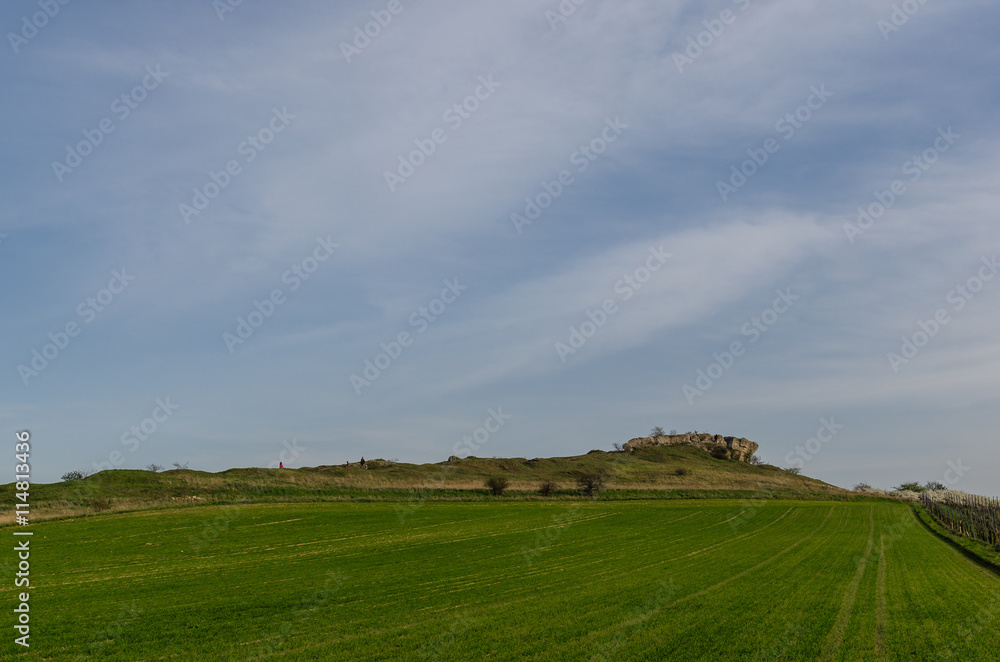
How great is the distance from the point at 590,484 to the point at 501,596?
83.5 m

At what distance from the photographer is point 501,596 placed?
23188 millimetres

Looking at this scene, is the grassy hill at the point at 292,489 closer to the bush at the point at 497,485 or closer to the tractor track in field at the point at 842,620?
the bush at the point at 497,485

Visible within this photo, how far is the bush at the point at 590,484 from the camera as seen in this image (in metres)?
103

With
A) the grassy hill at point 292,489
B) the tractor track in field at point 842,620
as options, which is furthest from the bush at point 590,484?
the tractor track in field at point 842,620

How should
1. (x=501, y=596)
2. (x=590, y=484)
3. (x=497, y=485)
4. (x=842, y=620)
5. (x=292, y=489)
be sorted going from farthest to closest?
(x=590, y=484), (x=497, y=485), (x=292, y=489), (x=501, y=596), (x=842, y=620)

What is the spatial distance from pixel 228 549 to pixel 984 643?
33.5 m

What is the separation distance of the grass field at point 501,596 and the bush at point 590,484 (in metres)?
54.8

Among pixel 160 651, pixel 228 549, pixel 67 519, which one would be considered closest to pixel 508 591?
pixel 160 651

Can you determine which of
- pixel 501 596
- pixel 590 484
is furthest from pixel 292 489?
pixel 501 596

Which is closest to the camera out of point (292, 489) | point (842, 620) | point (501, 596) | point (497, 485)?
point (842, 620)

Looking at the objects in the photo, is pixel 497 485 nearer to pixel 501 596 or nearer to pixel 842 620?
pixel 501 596

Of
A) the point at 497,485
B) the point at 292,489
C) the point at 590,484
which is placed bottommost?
the point at 590,484

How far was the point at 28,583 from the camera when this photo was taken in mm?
26078

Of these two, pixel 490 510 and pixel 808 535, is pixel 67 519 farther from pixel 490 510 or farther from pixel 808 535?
pixel 808 535
